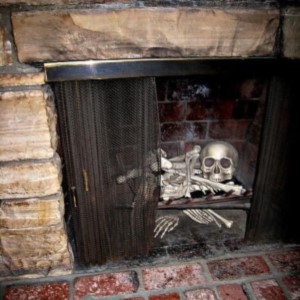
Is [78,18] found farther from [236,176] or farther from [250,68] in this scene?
[236,176]

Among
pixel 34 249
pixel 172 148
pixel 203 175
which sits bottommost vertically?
pixel 34 249

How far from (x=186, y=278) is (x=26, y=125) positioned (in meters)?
0.90

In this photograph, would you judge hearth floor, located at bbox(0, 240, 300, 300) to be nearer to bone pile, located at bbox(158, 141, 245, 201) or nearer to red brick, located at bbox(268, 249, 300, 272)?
red brick, located at bbox(268, 249, 300, 272)

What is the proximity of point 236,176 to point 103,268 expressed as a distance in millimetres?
981

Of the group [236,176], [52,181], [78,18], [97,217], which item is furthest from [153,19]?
[236,176]

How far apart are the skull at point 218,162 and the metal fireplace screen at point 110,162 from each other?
47 centimetres

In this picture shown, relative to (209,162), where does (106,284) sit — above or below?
below

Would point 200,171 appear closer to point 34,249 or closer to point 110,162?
point 110,162

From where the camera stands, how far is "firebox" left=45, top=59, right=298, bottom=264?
105 centimetres

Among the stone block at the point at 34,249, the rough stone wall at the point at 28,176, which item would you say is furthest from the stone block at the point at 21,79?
the stone block at the point at 34,249

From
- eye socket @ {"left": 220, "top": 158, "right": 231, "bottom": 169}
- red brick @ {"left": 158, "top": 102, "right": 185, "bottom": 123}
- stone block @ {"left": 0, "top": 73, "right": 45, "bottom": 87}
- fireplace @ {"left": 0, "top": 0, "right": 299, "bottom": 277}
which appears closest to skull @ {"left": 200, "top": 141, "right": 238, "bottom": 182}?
eye socket @ {"left": 220, "top": 158, "right": 231, "bottom": 169}

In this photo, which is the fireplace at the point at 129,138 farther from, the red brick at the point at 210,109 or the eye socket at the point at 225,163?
the eye socket at the point at 225,163

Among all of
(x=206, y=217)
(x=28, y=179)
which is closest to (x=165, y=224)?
(x=206, y=217)

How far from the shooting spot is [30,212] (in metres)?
1.14
